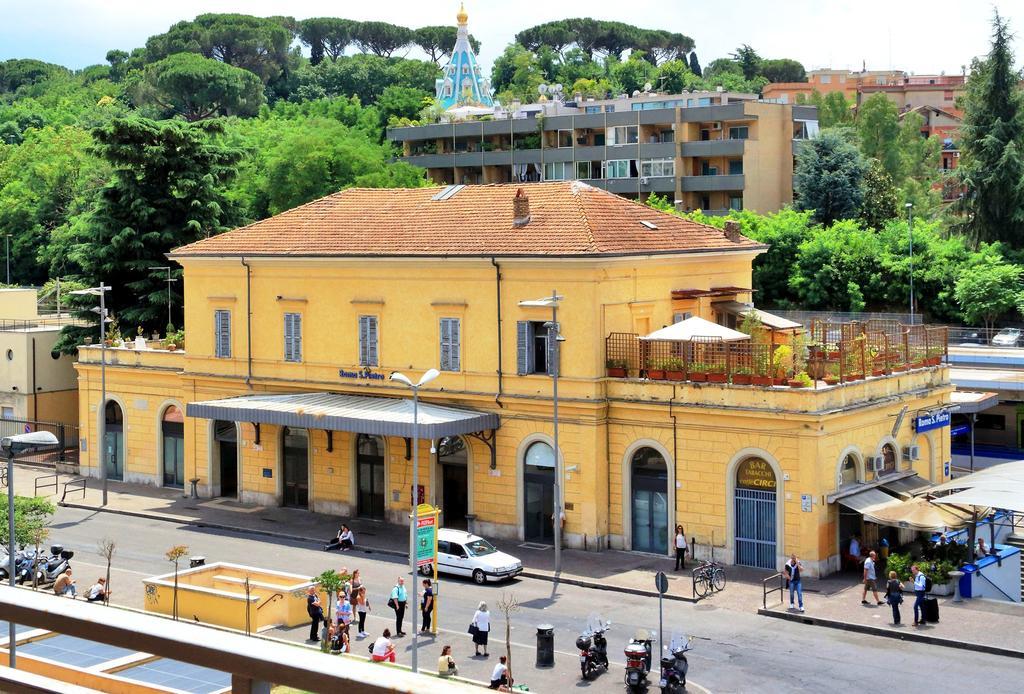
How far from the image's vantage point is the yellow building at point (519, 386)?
3778 cm

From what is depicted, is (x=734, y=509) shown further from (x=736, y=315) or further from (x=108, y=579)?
(x=108, y=579)

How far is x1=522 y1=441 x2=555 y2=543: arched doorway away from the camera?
1612 inches

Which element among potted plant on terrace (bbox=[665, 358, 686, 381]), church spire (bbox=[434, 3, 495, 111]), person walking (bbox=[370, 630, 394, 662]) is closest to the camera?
person walking (bbox=[370, 630, 394, 662])

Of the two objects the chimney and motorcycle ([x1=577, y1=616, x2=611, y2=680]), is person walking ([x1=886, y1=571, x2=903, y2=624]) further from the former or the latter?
the chimney

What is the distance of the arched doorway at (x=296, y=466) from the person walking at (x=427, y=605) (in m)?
15.0

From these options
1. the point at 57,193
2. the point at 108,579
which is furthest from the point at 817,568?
the point at 57,193

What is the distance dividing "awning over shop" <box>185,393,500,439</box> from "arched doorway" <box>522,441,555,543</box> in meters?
1.52

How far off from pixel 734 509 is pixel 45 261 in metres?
74.9

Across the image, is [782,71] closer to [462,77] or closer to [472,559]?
[462,77]

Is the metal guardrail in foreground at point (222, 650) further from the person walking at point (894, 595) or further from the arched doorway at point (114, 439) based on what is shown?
the arched doorway at point (114, 439)

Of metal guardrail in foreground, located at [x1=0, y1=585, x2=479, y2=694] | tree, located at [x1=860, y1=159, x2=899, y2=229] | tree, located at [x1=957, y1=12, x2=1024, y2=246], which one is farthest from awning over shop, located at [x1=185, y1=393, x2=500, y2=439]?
tree, located at [x1=860, y1=159, x2=899, y2=229]

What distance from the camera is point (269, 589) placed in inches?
1303

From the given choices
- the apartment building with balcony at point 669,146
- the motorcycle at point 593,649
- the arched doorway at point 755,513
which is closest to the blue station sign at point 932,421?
the arched doorway at point 755,513

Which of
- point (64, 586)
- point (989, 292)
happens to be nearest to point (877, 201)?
point (989, 292)
